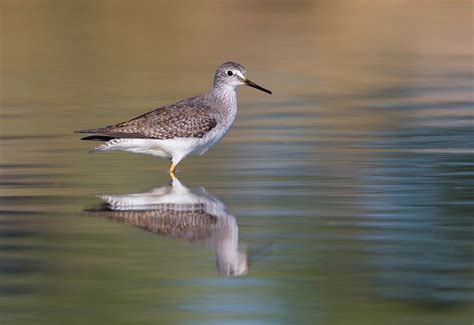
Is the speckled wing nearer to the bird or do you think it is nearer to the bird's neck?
the bird

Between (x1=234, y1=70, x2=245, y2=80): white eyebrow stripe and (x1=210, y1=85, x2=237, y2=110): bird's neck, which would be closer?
(x1=210, y1=85, x2=237, y2=110): bird's neck

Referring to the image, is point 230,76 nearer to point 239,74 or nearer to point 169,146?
point 239,74

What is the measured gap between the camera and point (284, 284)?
31.1 ft

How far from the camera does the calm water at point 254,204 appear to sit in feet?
29.8

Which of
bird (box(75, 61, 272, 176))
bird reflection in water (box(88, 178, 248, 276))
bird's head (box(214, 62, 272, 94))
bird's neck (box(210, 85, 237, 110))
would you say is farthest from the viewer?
bird's head (box(214, 62, 272, 94))

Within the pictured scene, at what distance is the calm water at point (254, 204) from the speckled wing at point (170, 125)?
0.52 meters

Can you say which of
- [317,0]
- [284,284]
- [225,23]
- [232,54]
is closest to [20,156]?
[284,284]

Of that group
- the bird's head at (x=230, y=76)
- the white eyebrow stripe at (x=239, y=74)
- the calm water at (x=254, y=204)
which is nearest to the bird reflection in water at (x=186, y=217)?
the calm water at (x=254, y=204)

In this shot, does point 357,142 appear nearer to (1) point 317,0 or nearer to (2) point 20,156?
(2) point 20,156

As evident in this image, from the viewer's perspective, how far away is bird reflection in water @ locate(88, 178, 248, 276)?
1051cm

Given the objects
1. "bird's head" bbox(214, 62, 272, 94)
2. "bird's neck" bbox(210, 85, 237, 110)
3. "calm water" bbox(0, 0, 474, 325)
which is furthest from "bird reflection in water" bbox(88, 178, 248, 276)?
"bird's head" bbox(214, 62, 272, 94)

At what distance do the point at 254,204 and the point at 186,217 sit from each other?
3.71 feet

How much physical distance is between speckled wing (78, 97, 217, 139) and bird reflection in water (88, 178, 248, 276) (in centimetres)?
114

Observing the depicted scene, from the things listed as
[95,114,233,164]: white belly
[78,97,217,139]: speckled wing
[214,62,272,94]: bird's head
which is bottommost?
[95,114,233,164]: white belly
